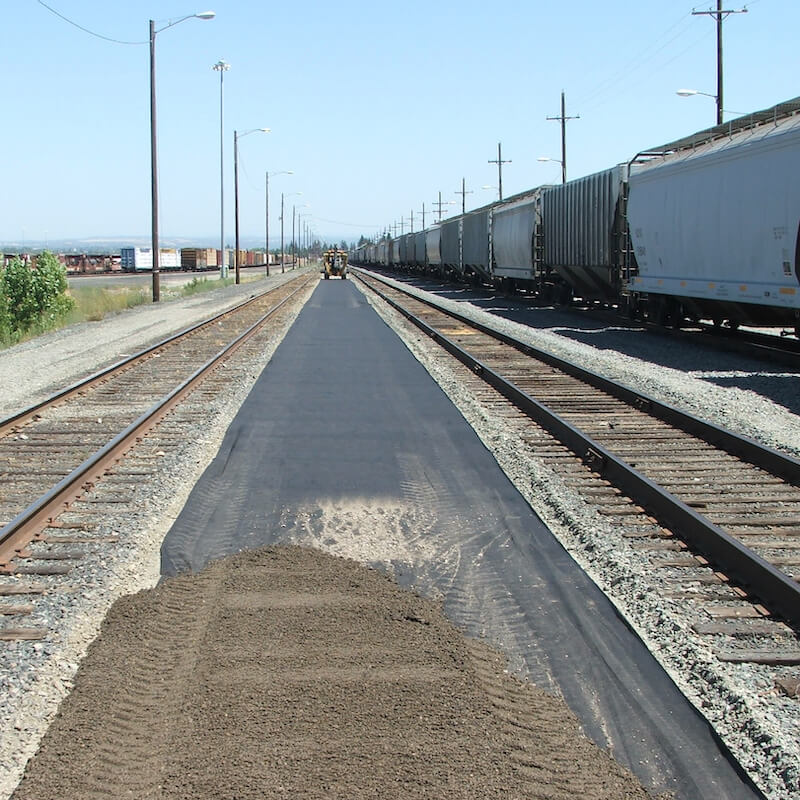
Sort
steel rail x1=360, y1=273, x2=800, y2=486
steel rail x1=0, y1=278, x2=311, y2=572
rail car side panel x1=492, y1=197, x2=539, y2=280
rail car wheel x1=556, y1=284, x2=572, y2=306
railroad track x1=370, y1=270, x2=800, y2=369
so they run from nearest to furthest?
1. steel rail x1=0, y1=278, x2=311, y2=572
2. steel rail x1=360, y1=273, x2=800, y2=486
3. railroad track x1=370, y1=270, x2=800, y2=369
4. rail car wheel x1=556, y1=284, x2=572, y2=306
5. rail car side panel x1=492, y1=197, x2=539, y2=280

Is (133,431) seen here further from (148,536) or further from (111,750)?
(111,750)

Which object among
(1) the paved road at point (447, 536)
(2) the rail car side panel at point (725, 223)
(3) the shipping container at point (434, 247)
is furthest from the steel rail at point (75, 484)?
(3) the shipping container at point (434, 247)

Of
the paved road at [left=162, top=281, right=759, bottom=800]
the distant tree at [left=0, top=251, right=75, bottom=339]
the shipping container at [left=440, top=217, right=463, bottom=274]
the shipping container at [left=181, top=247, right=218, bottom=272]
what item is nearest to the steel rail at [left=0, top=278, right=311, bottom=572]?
the paved road at [left=162, top=281, right=759, bottom=800]

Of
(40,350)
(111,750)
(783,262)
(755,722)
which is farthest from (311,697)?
(40,350)

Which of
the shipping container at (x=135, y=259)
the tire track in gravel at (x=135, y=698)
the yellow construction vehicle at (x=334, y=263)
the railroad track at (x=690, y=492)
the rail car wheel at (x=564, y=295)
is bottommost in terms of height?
the tire track in gravel at (x=135, y=698)

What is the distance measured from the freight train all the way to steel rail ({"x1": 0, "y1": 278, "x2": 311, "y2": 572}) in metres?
9.88

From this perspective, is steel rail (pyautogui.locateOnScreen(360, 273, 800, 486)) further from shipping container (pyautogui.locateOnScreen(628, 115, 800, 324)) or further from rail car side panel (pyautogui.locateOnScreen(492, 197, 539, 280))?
rail car side panel (pyautogui.locateOnScreen(492, 197, 539, 280))

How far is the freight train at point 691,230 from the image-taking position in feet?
55.8

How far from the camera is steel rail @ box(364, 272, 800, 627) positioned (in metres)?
5.62

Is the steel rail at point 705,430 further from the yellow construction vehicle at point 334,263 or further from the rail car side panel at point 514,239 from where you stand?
the yellow construction vehicle at point 334,263

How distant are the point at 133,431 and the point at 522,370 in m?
8.12

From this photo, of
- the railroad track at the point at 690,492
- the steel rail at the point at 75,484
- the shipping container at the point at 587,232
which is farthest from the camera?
the shipping container at the point at 587,232

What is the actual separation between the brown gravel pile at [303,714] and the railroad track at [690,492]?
4.67 ft

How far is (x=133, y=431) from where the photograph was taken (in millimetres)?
10867
